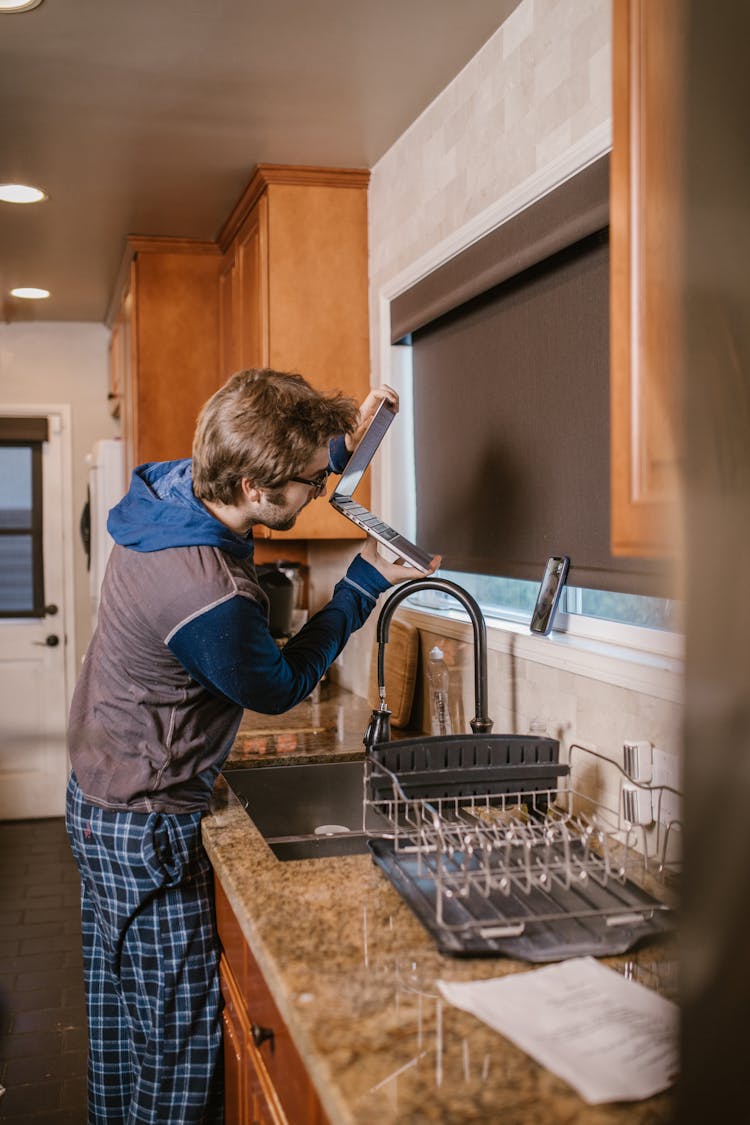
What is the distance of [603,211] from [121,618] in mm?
1105

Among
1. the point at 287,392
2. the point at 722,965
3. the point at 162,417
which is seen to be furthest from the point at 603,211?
the point at 162,417

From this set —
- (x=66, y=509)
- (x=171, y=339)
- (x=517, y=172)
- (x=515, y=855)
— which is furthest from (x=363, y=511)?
(x=66, y=509)

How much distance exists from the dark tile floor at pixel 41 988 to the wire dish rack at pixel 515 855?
1.62 m

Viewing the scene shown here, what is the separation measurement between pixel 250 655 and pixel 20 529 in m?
4.44

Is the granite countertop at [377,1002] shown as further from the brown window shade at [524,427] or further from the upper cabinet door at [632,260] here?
the brown window shade at [524,427]

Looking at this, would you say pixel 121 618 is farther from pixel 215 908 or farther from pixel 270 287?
pixel 270 287

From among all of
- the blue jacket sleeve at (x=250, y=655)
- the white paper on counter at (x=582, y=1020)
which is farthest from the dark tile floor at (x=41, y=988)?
the white paper on counter at (x=582, y=1020)

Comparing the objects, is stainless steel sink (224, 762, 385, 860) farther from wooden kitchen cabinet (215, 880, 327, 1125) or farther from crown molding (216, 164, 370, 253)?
crown molding (216, 164, 370, 253)

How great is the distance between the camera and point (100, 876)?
1930mm

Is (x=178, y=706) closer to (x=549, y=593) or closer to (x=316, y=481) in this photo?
(x=316, y=481)

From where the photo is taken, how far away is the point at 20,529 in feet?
19.0

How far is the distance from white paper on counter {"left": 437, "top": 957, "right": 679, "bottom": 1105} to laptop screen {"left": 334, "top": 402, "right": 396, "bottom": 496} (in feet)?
3.72

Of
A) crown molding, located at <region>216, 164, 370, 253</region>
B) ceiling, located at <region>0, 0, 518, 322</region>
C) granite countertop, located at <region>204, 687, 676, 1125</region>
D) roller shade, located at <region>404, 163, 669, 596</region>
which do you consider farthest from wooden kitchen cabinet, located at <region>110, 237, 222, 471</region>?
granite countertop, located at <region>204, 687, 676, 1125</region>

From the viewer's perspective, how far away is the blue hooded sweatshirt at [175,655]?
68.2 inches
